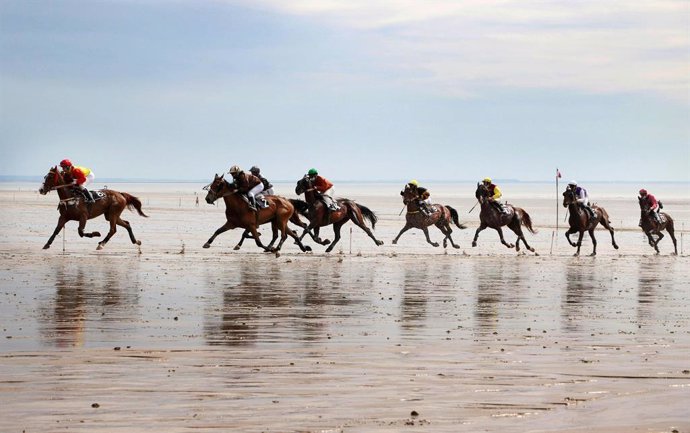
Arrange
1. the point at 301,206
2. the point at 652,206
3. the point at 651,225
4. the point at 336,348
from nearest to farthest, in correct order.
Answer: the point at 336,348
the point at 301,206
the point at 651,225
the point at 652,206

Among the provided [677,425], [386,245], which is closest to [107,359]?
[677,425]

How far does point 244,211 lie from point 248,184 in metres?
0.72

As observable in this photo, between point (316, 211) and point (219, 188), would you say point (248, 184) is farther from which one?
point (316, 211)

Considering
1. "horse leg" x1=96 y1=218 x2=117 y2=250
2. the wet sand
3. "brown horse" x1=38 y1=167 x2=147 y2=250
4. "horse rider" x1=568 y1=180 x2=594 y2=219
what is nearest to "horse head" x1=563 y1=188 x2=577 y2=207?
"horse rider" x1=568 y1=180 x2=594 y2=219

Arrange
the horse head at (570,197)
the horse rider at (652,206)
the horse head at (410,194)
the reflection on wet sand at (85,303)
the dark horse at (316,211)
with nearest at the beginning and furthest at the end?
the reflection on wet sand at (85,303) < the dark horse at (316,211) < the horse head at (570,197) < the horse head at (410,194) < the horse rider at (652,206)

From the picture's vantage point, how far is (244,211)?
31.4m

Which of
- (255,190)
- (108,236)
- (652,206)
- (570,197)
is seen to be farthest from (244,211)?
(652,206)

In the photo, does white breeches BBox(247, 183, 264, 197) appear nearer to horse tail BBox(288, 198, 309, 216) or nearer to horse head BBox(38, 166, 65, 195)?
horse tail BBox(288, 198, 309, 216)

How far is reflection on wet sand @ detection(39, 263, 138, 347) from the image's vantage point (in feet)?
48.0

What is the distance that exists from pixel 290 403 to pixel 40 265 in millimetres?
16873

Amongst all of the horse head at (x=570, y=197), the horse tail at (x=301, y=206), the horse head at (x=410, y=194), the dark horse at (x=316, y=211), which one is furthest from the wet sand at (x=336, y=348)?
the horse head at (x=410, y=194)

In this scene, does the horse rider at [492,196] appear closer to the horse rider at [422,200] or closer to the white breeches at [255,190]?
the horse rider at [422,200]

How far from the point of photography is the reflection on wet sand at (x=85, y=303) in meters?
14.6

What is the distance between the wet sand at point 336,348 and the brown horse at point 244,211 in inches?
141
